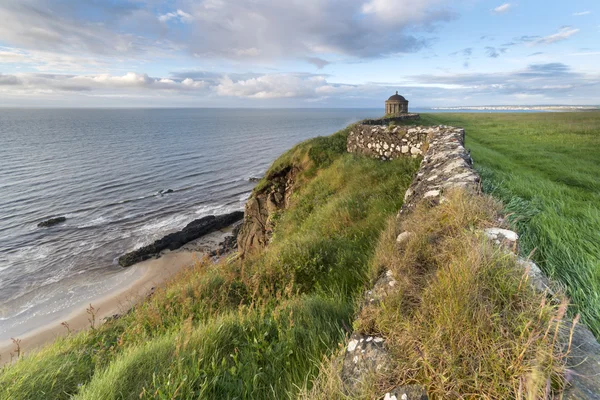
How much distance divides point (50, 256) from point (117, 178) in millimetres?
20503

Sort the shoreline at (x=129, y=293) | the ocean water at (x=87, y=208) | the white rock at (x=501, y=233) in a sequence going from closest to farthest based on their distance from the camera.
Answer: the white rock at (x=501, y=233), the shoreline at (x=129, y=293), the ocean water at (x=87, y=208)

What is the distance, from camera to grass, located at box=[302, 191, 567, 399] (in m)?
1.62

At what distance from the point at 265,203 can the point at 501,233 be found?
14.6 metres

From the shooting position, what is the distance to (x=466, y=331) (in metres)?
1.88

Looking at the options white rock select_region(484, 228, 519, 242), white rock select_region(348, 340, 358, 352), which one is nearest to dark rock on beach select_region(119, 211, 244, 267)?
white rock select_region(348, 340, 358, 352)

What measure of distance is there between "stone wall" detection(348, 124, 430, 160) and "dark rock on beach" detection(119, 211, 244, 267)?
1772 centimetres

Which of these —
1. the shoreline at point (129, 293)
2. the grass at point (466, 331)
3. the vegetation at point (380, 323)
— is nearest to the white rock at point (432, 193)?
the vegetation at point (380, 323)

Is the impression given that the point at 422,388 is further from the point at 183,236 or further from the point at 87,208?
the point at 87,208

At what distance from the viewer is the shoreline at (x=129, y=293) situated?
1385 centimetres

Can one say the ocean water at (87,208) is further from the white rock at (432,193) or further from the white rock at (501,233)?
the white rock at (501,233)

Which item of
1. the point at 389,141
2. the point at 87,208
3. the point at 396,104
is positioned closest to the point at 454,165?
the point at 389,141

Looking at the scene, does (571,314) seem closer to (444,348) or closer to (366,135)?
(444,348)

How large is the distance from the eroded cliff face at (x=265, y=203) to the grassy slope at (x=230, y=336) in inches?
350

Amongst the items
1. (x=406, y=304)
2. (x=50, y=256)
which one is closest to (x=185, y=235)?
(x=50, y=256)
